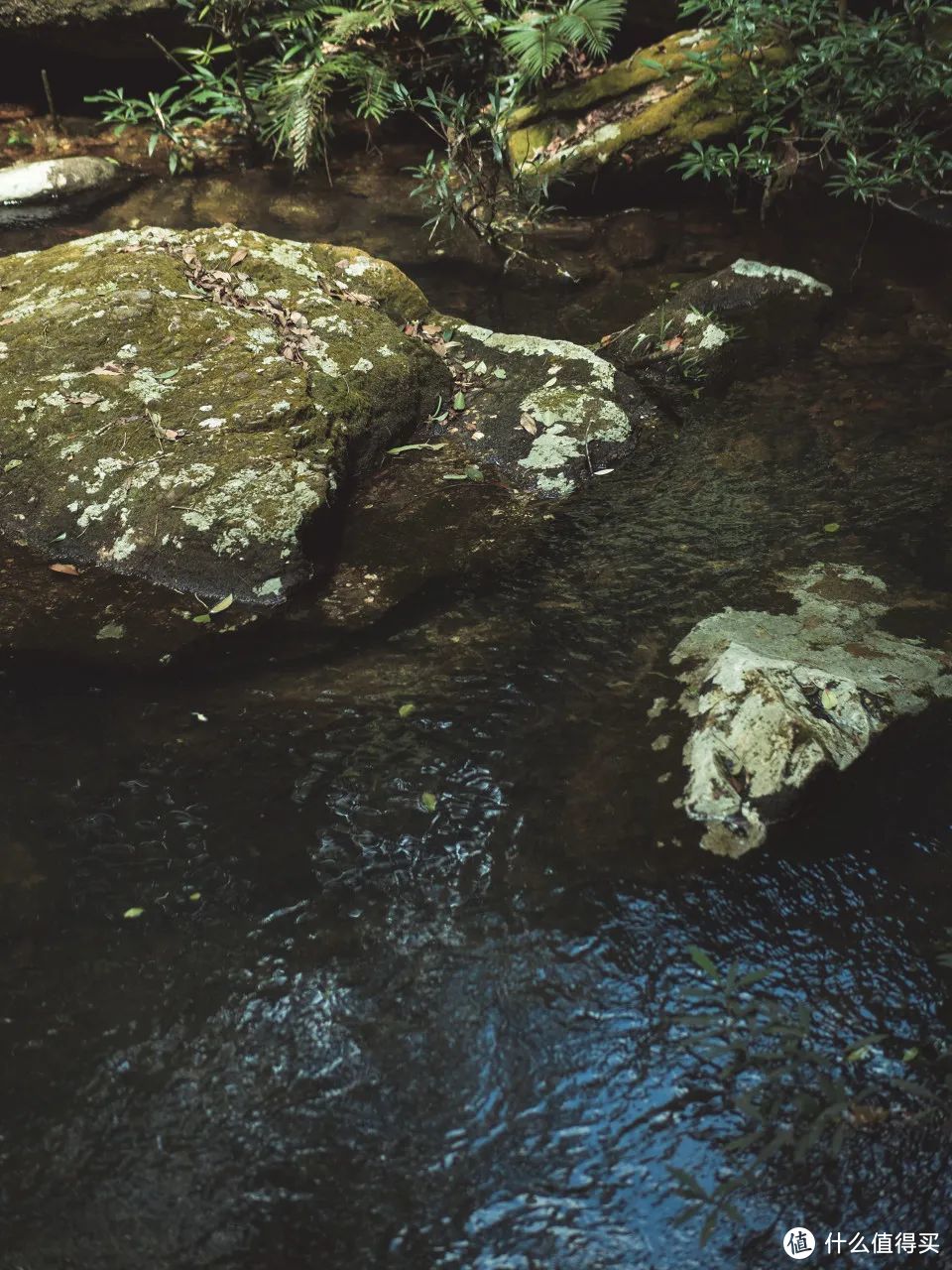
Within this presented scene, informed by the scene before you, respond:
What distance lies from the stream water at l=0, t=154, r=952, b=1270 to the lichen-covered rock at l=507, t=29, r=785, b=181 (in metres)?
5.21

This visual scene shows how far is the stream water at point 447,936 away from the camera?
2412 mm

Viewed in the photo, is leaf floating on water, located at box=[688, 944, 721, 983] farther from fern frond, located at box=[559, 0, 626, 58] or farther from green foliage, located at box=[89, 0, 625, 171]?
green foliage, located at box=[89, 0, 625, 171]

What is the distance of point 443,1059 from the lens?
2.72 m

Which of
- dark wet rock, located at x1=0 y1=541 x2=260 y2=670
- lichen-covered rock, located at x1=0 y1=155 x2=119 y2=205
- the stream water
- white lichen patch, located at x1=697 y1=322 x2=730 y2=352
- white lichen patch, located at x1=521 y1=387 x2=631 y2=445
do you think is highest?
lichen-covered rock, located at x1=0 y1=155 x2=119 y2=205

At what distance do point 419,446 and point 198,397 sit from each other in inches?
49.3

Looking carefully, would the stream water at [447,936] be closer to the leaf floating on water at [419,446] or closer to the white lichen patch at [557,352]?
the leaf floating on water at [419,446]

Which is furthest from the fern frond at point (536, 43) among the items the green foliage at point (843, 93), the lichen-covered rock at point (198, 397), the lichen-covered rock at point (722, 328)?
the lichen-covered rock at point (198, 397)

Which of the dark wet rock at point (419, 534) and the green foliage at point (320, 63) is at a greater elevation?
the green foliage at point (320, 63)

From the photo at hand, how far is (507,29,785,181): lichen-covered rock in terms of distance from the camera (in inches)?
331

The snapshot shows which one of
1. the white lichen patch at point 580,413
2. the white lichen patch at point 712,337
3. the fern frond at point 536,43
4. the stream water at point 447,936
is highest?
the fern frond at point 536,43

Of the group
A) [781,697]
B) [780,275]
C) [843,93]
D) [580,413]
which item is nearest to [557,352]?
[580,413]

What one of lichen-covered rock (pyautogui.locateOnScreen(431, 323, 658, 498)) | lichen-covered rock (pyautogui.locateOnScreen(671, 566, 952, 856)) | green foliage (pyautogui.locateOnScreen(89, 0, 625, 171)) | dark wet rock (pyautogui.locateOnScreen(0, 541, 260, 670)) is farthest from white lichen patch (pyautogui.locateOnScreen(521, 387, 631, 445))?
green foliage (pyautogui.locateOnScreen(89, 0, 625, 171))

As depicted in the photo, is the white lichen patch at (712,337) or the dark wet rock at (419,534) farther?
the white lichen patch at (712,337)

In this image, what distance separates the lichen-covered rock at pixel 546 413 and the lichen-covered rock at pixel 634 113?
3.24 metres
